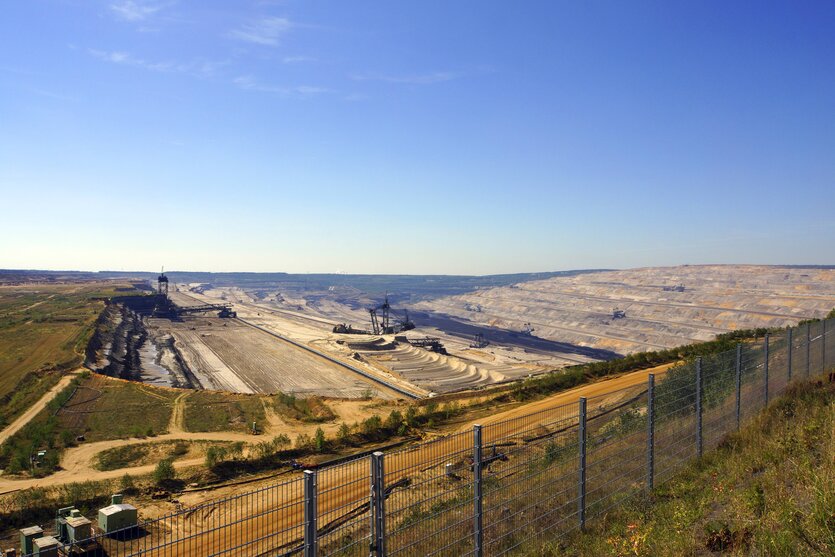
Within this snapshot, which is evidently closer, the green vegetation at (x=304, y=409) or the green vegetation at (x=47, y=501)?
the green vegetation at (x=47, y=501)

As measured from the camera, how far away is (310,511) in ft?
20.2

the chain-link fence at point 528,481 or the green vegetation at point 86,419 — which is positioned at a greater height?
the chain-link fence at point 528,481

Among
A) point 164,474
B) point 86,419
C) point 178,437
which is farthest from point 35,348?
point 164,474

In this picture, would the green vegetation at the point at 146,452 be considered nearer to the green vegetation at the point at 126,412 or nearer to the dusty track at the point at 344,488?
the green vegetation at the point at 126,412

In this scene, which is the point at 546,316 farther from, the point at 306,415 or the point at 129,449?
the point at 129,449

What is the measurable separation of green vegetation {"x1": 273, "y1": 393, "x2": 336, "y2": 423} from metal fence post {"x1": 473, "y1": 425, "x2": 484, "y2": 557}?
31866mm

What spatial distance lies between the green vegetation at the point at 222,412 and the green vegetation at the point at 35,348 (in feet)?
39.0

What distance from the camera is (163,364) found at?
82.1 metres

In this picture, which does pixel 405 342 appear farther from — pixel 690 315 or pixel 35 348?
pixel 690 315

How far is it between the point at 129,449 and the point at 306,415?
13721 mm

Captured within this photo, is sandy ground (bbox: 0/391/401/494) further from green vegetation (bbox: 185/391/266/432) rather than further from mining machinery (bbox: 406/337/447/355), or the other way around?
mining machinery (bbox: 406/337/447/355)

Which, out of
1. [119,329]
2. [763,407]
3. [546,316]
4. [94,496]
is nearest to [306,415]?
[94,496]

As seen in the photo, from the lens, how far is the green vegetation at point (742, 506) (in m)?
6.86

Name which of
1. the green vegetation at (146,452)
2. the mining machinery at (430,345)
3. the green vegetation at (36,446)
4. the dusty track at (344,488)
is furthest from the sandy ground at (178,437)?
the mining machinery at (430,345)
